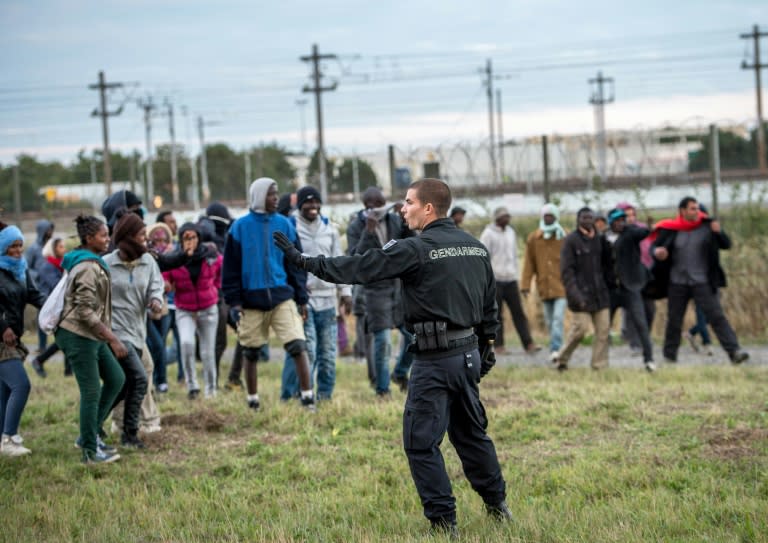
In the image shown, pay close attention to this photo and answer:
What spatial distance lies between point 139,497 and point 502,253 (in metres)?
8.62

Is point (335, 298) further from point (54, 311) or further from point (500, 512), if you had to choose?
point (500, 512)

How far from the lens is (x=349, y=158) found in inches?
865

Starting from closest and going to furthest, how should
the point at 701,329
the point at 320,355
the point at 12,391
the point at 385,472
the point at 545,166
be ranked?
the point at 385,472 < the point at 12,391 < the point at 320,355 < the point at 701,329 < the point at 545,166

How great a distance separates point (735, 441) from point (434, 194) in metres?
3.68

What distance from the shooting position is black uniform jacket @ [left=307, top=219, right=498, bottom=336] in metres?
5.76

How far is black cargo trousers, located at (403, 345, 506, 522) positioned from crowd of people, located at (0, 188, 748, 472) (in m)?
0.22

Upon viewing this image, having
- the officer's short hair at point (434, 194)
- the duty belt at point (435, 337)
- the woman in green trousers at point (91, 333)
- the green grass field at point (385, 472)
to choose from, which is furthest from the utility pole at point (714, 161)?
the duty belt at point (435, 337)

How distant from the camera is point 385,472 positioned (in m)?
7.68

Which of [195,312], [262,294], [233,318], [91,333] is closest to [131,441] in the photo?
[91,333]

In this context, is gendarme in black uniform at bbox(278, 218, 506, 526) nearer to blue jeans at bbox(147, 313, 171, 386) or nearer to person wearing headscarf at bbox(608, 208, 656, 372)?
blue jeans at bbox(147, 313, 171, 386)

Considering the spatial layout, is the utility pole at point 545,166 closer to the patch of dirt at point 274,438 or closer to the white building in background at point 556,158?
the white building in background at point 556,158

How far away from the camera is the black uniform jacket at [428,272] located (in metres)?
5.76

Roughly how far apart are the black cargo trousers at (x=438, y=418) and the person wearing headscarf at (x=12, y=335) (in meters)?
3.99

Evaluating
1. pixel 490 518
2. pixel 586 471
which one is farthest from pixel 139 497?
pixel 586 471
